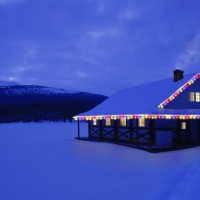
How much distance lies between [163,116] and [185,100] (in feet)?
10.7

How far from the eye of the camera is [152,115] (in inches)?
699

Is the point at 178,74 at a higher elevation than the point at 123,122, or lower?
higher

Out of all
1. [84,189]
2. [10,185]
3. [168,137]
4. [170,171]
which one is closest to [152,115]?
[168,137]

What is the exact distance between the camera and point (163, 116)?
17.9 metres

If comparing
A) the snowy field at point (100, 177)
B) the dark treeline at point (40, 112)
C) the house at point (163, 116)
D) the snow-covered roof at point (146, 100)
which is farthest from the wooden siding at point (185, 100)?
the dark treeline at point (40, 112)

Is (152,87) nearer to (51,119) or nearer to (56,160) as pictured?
(56,160)

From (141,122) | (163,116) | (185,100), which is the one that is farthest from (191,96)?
(141,122)

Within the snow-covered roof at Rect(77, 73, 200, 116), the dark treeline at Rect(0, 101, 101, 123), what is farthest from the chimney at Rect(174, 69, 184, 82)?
the dark treeline at Rect(0, 101, 101, 123)

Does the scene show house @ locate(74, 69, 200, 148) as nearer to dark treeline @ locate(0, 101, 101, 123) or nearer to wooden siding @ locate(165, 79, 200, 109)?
wooden siding @ locate(165, 79, 200, 109)

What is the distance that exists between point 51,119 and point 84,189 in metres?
89.6

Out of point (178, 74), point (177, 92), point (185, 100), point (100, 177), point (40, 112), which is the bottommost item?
point (100, 177)

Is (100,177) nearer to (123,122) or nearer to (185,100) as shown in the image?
(185,100)

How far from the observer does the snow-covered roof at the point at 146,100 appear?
19172 mm

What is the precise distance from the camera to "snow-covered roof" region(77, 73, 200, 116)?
19172 millimetres
